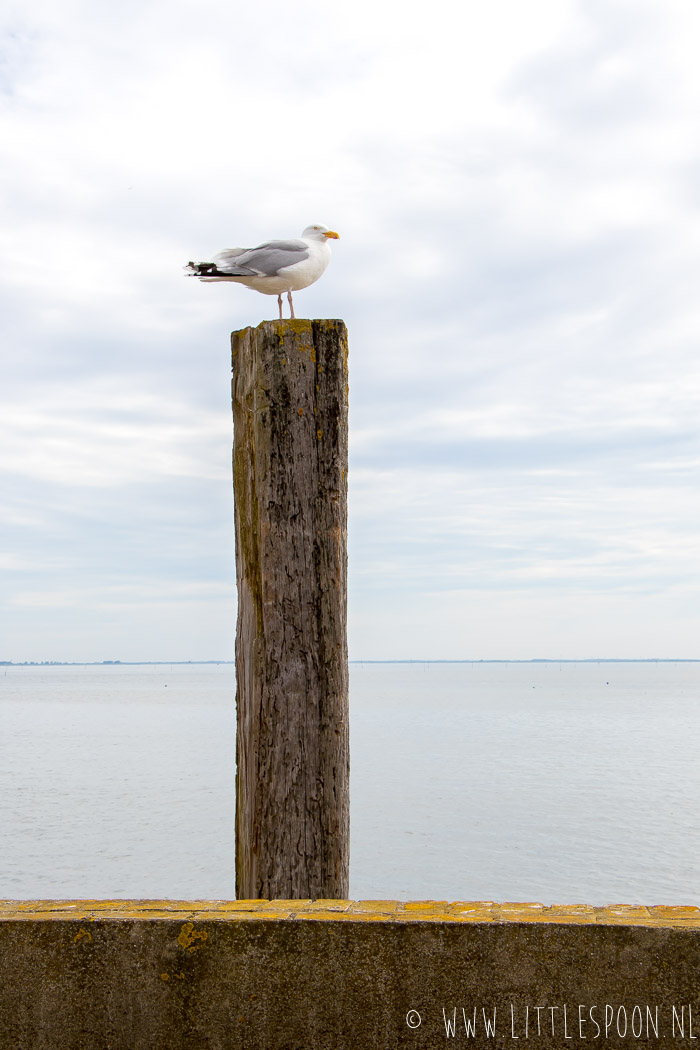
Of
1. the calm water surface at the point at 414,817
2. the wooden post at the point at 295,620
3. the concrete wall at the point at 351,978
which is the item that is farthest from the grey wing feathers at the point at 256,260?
the calm water surface at the point at 414,817

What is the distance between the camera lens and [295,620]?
354 cm

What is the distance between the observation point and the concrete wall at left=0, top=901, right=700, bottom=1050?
222 cm

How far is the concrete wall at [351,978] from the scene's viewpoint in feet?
7.27

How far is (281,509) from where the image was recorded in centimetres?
355

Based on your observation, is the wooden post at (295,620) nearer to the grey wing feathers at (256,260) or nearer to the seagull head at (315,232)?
the grey wing feathers at (256,260)

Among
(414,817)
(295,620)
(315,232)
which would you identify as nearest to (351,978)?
Answer: (295,620)

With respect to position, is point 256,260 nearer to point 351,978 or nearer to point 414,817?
point 351,978

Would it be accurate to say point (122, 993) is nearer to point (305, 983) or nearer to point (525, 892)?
point (305, 983)

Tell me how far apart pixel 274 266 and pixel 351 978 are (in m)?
3.47

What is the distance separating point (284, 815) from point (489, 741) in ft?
146

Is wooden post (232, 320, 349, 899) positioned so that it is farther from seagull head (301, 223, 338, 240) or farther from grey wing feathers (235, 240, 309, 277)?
seagull head (301, 223, 338, 240)

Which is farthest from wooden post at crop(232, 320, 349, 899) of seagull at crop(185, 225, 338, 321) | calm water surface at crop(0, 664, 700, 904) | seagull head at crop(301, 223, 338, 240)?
calm water surface at crop(0, 664, 700, 904)

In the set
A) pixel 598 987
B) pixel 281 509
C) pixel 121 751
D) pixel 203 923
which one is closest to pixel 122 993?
pixel 203 923

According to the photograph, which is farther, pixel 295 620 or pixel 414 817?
pixel 414 817
